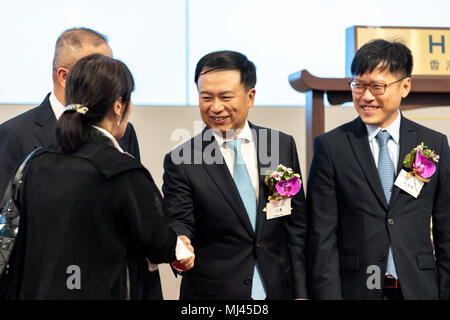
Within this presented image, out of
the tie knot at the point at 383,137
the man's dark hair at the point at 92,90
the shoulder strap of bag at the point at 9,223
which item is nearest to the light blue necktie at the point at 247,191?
the tie knot at the point at 383,137

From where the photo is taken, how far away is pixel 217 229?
2.14m

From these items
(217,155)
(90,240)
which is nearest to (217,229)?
(217,155)

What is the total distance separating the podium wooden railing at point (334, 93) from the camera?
9.71ft

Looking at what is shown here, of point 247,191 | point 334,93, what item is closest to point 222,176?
point 247,191

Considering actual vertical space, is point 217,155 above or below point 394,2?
below

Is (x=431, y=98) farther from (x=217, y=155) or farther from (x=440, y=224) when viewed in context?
(x=217, y=155)

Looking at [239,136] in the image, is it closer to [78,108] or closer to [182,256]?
[182,256]

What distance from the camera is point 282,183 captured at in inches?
A: 83.3

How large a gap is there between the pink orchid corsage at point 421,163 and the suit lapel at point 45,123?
1.37 m

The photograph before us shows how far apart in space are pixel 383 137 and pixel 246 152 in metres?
0.55

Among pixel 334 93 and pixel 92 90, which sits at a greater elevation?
pixel 334 93
